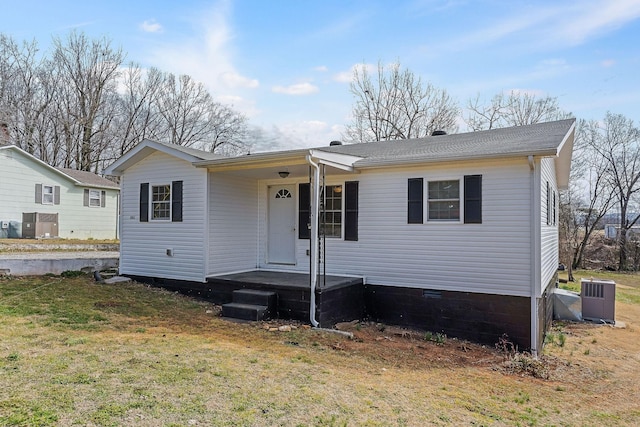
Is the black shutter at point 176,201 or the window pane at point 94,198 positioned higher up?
the window pane at point 94,198

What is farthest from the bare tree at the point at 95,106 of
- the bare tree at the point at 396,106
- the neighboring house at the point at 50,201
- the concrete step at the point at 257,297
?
the concrete step at the point at 257,297

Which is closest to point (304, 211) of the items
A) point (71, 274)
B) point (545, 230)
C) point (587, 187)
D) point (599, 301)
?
point (545, 230)

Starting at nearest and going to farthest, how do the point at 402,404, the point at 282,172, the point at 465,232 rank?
the point at 402,404 → the point at 465,232 → the point at 282,172

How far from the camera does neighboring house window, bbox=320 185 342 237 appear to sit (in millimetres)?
8289

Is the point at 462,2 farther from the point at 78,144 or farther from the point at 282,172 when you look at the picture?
the point at 78,144

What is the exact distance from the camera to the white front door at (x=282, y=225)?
30.0 ft

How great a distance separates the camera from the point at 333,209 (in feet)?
27.5

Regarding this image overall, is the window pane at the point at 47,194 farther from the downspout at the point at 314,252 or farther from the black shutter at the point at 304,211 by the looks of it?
the downspout at the point at 314,252

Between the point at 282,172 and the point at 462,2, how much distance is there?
19.3 feet

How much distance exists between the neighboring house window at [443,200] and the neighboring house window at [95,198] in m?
17.6

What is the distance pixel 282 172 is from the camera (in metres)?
8.38

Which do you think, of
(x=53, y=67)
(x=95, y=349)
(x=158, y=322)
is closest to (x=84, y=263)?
(x=158, y=322)

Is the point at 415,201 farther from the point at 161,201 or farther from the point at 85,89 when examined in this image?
the point at 85,89

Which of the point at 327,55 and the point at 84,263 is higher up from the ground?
the point at 327,55
